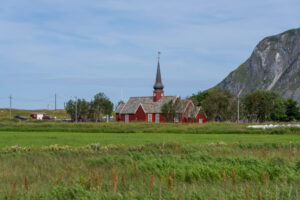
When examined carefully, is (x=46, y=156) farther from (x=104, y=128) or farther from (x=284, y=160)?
(x=104, y=128)

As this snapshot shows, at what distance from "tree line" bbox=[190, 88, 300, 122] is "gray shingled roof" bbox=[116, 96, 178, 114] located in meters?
6.26

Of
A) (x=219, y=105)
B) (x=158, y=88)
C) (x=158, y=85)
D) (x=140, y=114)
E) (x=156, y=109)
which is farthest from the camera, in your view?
(x=158, y=85)

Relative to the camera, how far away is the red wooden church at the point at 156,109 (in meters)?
84.2

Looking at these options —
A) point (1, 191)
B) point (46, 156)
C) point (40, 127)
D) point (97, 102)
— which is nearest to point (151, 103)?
point (97, 102)

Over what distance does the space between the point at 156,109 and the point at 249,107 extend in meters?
22.5

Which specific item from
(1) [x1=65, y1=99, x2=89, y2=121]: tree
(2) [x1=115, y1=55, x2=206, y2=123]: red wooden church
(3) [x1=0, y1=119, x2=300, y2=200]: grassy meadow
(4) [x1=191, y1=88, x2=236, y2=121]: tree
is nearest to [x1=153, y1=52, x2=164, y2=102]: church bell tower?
(2) [x1=115, y1=55, x2=206, y2=123]: red wooden church

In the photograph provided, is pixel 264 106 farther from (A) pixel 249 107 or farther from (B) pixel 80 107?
(B) pixel 80 107

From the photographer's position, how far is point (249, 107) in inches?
3762

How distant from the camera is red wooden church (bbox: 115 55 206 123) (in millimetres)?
84250

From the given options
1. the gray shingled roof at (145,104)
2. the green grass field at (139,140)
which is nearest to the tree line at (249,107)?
the gray shingled roof at (145,104)

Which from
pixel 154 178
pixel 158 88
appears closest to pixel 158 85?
pixel 158 88

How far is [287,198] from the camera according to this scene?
9.05 m

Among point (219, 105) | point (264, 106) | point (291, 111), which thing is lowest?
point (291, 111)

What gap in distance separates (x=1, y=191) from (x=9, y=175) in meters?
3.03
